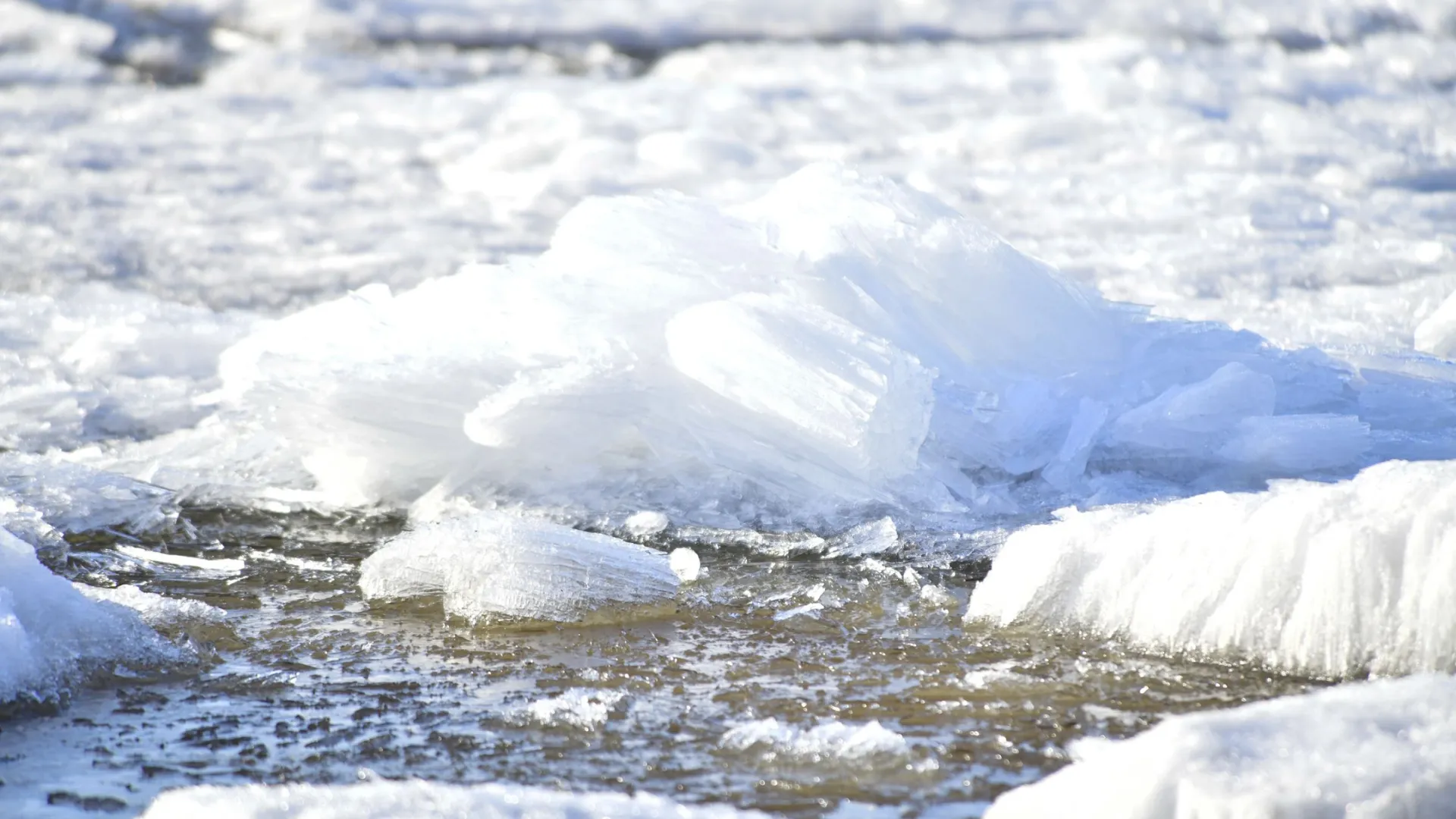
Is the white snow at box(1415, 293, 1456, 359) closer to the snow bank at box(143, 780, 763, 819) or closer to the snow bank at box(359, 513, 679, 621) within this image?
the snow bank at box(359, 513, 679, 621)

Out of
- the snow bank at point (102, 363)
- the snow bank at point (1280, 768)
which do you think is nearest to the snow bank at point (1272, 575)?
the snow bank at point (1280, 768)

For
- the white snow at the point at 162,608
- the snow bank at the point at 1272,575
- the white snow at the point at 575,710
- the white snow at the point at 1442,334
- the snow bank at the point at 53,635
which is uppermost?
the white snow at the point at 1442,334

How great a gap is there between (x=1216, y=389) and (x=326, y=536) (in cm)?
249

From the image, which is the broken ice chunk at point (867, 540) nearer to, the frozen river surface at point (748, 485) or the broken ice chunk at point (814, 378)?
the frozen river surface at point (748, 485)

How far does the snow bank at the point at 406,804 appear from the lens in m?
1.64

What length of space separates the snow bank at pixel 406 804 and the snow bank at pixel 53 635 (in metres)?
0.68

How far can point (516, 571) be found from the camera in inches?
110

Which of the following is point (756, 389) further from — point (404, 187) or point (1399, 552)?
point (404, 187)

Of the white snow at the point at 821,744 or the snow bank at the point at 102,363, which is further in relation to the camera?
the snow bank at the point at 102,363

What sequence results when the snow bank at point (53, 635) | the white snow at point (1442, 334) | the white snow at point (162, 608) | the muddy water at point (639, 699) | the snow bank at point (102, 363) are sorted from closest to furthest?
the muddy water at point (639, 699)
the snow bank at point (53, 635)
the white snow at point (162, 608)
the snow bank at point (102, 363)
the white snow at point (1442, 334)

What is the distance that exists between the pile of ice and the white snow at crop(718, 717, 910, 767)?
1.30m

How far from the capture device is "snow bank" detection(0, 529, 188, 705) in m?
2.25

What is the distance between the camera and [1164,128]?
7.79 m

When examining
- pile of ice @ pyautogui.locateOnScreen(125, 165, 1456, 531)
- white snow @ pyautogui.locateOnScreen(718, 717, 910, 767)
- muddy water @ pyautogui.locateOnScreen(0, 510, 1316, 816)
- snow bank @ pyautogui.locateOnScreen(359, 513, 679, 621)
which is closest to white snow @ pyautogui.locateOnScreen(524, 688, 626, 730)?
muddy water @ pyautogui.locateOnScreen(0, 510, 1316, 816)
